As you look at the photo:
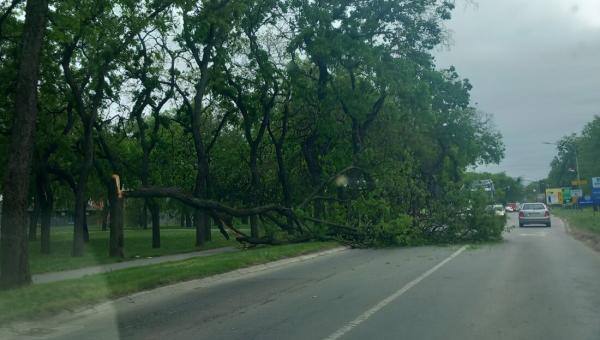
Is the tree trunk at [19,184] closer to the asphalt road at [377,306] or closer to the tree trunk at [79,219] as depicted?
the asphalt road at [377,306]

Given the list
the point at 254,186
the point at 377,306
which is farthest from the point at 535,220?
the point at 377,306

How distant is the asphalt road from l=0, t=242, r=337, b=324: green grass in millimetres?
486

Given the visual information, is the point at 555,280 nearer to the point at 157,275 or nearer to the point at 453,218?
the point at 157,275

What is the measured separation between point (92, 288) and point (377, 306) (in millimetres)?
5473

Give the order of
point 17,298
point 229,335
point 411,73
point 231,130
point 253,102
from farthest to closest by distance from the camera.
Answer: point 231,130 → point 253,102 → point 411,73 → point 17,298 → point 229,335

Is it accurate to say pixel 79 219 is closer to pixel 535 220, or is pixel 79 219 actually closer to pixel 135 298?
pixel 135 298

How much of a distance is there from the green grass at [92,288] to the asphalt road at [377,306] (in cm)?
49

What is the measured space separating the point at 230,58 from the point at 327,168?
7.58 metres

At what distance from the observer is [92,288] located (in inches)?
476

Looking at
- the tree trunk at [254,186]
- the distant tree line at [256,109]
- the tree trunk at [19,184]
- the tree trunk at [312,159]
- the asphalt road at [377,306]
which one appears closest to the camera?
the asphalt road at [377,306]

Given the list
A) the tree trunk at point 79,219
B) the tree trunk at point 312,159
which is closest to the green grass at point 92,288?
the tree trunk at point 79,219

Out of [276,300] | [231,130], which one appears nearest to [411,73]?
[231,130]

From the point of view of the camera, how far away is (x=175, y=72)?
28.0 metres

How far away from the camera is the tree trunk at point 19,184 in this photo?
12070 mm
